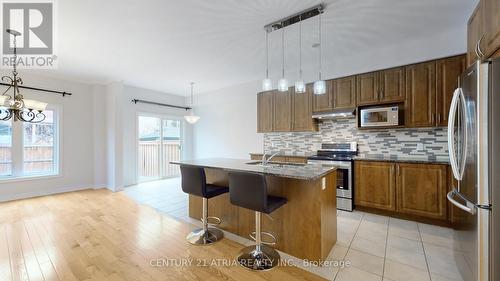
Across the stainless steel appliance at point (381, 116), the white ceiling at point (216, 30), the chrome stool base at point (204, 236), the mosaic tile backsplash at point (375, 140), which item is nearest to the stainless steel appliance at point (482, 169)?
the white ceiling at point (216, 30)

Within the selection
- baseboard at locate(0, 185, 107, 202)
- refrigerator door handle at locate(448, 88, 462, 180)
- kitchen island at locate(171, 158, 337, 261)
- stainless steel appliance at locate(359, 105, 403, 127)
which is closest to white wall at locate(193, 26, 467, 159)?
stainless steel appliance at locate(359, 105, 403, 127)

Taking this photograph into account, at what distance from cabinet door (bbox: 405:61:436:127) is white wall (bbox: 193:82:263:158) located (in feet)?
10.0

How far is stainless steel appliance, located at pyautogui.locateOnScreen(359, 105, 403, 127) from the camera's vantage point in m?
3.29

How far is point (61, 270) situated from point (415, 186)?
4.35m

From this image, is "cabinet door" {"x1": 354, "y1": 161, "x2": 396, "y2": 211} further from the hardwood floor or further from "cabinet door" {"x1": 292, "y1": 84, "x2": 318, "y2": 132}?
the hardwood floor

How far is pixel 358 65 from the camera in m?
3.67

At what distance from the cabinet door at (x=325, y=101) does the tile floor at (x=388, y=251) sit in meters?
1.89

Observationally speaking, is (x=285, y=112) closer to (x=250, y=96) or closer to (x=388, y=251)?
(x=250, y=96)

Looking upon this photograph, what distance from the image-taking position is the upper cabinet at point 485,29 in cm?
173

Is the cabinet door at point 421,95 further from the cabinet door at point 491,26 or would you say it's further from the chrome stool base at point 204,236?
the chrome stool base at point 204,236

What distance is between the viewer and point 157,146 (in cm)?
642

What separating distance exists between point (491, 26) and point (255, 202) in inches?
102

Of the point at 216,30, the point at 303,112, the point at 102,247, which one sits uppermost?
the point at 216,30

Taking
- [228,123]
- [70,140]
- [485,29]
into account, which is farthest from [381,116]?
[70,140]
